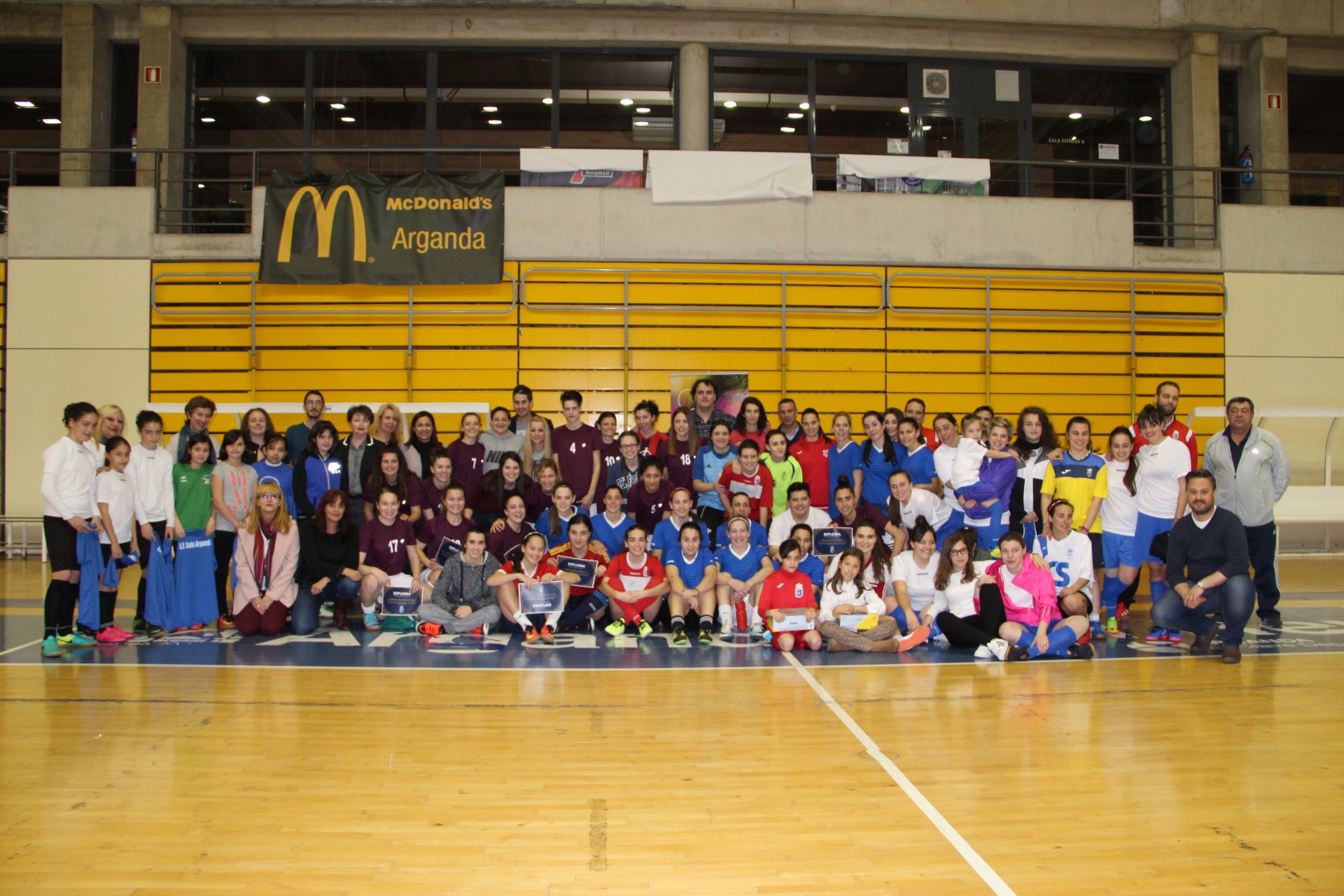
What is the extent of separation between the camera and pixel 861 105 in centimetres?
1495

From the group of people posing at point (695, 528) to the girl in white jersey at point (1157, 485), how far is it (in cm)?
2

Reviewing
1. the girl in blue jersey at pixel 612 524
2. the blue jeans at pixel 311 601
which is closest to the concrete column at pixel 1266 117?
the girl in blue jersey at pixel 612 524

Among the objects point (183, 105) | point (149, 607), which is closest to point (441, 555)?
point (149, 607)

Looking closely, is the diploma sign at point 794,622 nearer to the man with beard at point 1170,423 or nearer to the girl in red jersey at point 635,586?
the girl in red jersey at point 635,586

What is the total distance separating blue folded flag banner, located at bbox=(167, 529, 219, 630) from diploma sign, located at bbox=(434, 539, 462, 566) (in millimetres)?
1862

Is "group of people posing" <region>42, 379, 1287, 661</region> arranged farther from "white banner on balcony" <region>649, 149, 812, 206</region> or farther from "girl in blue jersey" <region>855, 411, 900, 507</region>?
"white banner on balcony" <region>649, 149, 812, 206</region>

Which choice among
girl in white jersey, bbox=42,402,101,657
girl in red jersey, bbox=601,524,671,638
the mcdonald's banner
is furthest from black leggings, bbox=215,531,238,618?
the mcdonald's banner

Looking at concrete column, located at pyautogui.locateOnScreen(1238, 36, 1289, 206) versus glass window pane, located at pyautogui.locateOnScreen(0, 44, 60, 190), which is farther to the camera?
glass window pane, located at pyautogui.locateOnScreen(0, 44, 60, 190)

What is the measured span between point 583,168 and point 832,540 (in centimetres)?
670

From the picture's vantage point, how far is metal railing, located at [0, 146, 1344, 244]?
41.6 ft

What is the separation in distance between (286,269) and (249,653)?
6631 millimetres

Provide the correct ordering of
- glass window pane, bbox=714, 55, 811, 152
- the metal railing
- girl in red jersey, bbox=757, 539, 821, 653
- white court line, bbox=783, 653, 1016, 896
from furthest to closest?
glass window pane, bbox=714, 55, 811, 152
the metal railing
girl in red jersey, bbox=757, 539, 821, 653
white court line, bbox=783, 653, 1016, 896

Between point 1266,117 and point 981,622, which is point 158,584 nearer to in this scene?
point 981,622

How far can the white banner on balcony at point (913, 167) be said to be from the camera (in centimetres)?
1240
